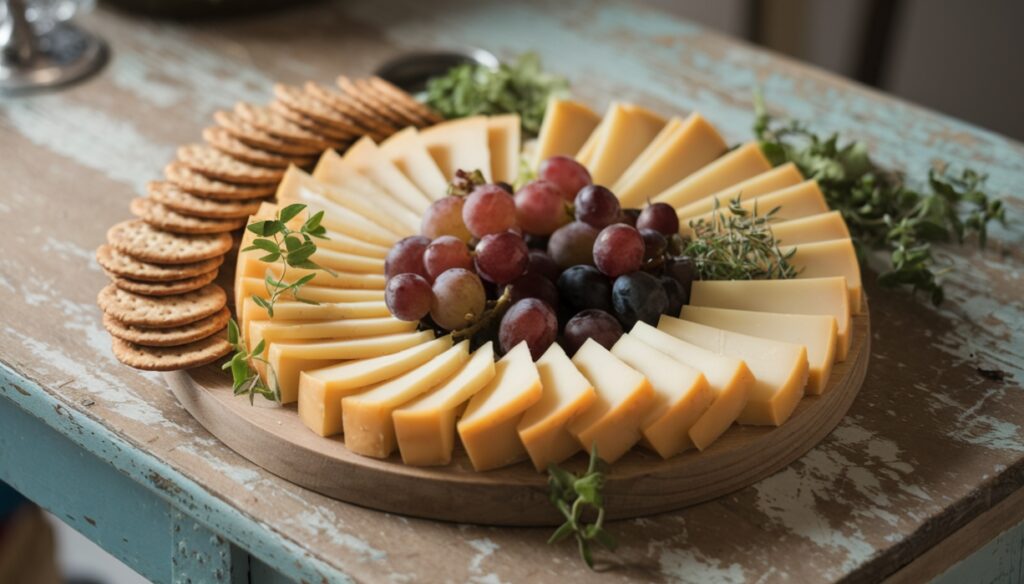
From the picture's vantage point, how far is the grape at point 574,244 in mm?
1412

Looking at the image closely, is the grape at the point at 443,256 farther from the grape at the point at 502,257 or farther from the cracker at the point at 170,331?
the cracker at the point at 170,331

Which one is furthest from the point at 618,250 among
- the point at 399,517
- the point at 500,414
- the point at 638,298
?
the point at 399,517

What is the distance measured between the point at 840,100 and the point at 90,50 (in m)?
1.45

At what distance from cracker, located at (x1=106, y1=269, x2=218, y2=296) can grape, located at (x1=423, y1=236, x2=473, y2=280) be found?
30 centimetres

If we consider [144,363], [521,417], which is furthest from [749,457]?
[144,363]

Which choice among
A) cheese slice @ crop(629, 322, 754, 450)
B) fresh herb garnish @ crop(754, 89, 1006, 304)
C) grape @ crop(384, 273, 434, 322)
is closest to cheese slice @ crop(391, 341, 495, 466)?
grape @ crop(384, 273, 434, 322)

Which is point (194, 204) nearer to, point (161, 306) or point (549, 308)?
point (161, 306)

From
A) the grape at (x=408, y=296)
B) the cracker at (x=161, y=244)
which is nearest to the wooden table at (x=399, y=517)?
A: the cracker at (x=161, y=244)

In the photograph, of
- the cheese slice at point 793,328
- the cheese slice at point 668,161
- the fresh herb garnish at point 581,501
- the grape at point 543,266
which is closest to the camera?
the fresh herb garnish at point 581,501

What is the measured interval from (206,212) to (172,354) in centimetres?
27

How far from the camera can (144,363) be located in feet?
4.34

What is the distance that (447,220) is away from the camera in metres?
1.45

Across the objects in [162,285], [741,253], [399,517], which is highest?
[741,253]

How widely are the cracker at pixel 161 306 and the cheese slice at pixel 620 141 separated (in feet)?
1.85
